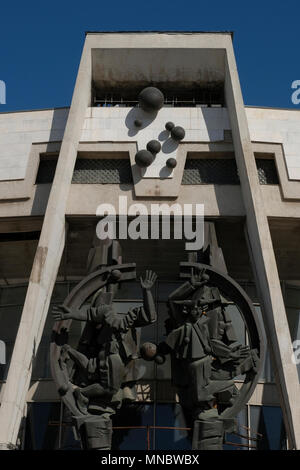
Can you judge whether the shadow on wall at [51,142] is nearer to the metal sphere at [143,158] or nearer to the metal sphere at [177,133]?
the metal sphere at [143,158]

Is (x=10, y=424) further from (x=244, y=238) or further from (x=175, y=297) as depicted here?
(x=244, y=238)

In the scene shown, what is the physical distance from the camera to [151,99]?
1992 cm

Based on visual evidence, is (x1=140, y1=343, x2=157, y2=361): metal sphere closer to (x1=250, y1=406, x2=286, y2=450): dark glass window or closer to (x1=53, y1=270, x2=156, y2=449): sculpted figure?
(x1=53, y1=270, x2=156, y2=449): sculpted figure

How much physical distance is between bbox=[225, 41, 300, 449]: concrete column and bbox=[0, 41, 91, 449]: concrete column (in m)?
4.60

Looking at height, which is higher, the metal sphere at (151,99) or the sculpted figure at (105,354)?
the metal sphere at (151,99)

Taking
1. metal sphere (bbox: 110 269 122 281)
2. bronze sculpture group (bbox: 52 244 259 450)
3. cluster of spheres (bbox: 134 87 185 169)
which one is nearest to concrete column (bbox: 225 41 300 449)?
bronze sculpture group (bbox: 52 244 259 450)

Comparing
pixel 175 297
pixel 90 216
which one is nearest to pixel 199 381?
pixel 175 297

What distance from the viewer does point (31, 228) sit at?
20.4 m

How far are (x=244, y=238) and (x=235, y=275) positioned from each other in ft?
6.67

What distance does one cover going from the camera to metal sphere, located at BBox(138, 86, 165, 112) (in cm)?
1994

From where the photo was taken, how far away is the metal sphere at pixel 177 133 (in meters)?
19.6

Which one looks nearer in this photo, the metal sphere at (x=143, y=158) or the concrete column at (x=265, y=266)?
the concrete column at (x=265, y=266)

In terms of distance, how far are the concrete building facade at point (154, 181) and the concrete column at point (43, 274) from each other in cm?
5

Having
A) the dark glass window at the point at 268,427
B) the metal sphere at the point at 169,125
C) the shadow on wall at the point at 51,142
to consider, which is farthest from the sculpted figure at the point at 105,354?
the dark glass window at the point at 268,427
